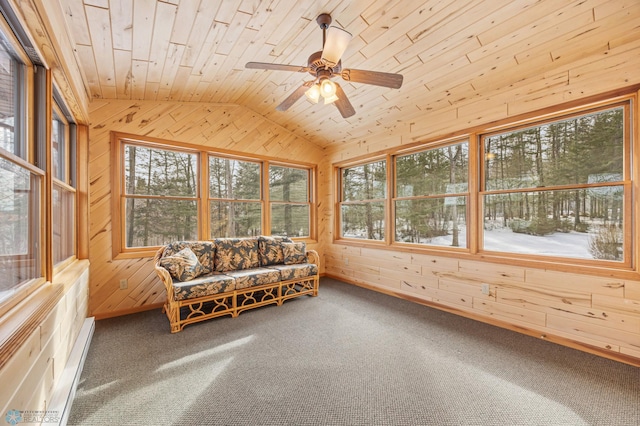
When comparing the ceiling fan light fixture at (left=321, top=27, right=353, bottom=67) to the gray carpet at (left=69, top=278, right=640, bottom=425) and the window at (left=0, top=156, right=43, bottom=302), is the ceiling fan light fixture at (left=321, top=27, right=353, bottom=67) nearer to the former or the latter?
the window at (left=0, top=156, right=43, bottom=302)

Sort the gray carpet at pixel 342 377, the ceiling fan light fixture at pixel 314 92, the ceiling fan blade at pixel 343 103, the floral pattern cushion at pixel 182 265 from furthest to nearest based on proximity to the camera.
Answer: the floral pattern cushion at pixel 182 265 < the ceiling fan blade at pixel 343 103 < the ceiling fan light fixture at pixel 314 92 < the gray carpet at pixel 342 377

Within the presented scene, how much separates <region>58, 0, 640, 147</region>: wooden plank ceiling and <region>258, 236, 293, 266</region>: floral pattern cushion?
90.9 inches

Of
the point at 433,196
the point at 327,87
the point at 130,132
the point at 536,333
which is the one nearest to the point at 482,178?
the point at 433,196

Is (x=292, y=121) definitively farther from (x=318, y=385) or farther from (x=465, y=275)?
(x=318, y=385)

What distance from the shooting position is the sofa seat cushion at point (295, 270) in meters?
3.68

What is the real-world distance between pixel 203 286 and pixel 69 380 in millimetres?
1303

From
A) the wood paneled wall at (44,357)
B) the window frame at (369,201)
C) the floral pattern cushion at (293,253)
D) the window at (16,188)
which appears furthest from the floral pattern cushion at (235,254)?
the window at (16,188)

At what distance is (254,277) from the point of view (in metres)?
3.39

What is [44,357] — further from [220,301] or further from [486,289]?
[486,289]

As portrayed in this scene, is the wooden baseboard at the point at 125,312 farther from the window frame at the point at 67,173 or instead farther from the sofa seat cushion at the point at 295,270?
the sofa seat cushion at the point at 295,270

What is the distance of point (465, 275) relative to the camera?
3.26 metres

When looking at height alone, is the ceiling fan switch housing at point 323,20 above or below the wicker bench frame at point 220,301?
above

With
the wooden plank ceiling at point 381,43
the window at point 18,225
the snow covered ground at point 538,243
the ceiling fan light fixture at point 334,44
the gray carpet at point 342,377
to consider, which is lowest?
the gray carpet at point 342,377

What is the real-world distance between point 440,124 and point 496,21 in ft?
4.53
